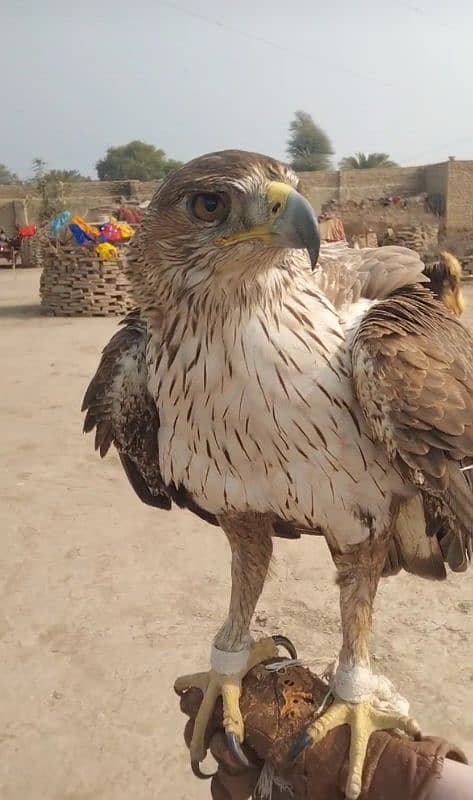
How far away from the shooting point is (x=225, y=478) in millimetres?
1774

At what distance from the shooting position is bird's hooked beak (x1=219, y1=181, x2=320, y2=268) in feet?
5.03

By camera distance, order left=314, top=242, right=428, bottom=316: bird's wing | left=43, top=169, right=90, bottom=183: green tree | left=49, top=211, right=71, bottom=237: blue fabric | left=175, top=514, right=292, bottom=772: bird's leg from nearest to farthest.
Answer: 1. left=314, top=242, right=428, bottom=316: bird's wing
2. left=175, top=514, right=292, bottom=772: bird's leg
3. left=49, top=211, right=71, bottom=237: blue fabric
4. left=43, top=169, right=90, bottom=183: green tree

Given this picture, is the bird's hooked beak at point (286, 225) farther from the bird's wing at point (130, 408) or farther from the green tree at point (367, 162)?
the green tree at point (367, 162)

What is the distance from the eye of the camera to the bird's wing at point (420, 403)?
1592mm

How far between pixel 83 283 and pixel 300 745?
1150 cm

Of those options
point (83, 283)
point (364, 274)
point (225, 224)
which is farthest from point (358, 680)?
point (83, 283)

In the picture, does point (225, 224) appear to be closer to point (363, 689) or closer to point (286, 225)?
point (286, 225)

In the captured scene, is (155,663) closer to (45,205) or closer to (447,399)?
(447,399)

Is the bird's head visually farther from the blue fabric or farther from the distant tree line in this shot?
the distant tree line

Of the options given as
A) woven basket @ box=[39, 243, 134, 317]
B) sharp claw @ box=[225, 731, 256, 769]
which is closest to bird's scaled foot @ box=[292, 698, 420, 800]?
sharp claw @ box=[225, 731, 256, 769]

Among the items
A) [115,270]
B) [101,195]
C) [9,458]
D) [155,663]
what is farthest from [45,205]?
[155,663]

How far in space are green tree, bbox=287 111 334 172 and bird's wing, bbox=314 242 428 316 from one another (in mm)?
60764

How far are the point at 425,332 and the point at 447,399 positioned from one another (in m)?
0.19

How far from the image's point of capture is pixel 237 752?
77.2 inches
